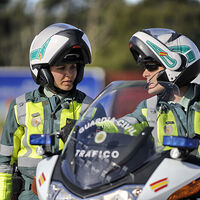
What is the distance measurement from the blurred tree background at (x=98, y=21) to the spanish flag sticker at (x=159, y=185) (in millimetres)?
34158

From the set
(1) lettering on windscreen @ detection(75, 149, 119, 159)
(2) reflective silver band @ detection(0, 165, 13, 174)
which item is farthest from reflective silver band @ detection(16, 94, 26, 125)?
(1) lettering on windscreen @ detection(75, 149, 119, 159)

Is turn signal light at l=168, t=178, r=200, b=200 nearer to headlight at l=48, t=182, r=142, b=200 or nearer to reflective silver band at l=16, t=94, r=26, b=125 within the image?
headlight at l=48, t=182, r=142, b=200

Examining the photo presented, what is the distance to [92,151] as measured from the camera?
3.43 m

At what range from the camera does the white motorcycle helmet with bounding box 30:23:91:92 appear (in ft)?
16.3

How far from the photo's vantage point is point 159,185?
325 centimetres

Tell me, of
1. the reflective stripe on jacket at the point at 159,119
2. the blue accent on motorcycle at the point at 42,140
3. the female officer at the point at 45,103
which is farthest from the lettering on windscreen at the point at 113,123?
the female officer at the point at 45,103

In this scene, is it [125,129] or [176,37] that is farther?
[176,37]

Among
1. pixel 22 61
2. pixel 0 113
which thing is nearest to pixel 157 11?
pixel 22 61

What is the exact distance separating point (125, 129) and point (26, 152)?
57.7 inches

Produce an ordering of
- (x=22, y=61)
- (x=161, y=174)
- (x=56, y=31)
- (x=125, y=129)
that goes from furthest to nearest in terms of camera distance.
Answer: (x=22, y=61) → (x=56, y=31) → (x=125, y=129) → (x=161, y=174)

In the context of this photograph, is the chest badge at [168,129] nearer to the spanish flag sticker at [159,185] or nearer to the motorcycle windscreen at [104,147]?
the motorcycle windscreen at [104,147]

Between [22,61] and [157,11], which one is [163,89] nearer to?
[157,11]

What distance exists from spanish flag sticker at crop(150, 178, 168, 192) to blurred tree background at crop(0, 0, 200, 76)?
112 ft

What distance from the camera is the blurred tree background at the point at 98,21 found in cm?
4038
